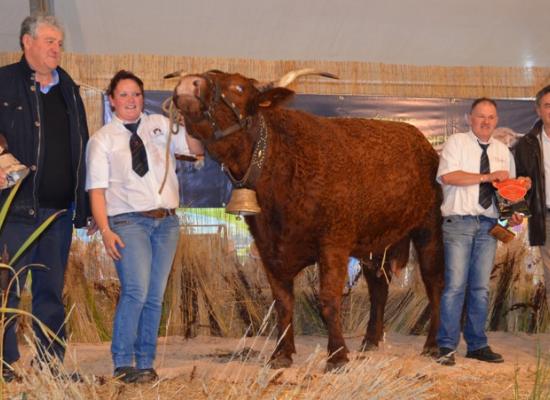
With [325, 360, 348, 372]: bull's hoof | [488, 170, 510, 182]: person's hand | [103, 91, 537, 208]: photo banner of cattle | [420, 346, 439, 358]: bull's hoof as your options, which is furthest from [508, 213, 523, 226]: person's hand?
[103, 91, 537, 208]: photo banner of cattle

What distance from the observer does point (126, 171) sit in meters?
4.97

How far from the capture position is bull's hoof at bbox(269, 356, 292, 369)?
5.64m

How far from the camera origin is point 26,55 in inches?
194

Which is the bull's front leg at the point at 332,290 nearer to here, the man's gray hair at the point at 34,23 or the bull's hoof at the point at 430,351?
the bull's hoof at the point at 430,351

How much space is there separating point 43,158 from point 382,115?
4.67 m

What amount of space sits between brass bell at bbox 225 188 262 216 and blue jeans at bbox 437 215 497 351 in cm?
162

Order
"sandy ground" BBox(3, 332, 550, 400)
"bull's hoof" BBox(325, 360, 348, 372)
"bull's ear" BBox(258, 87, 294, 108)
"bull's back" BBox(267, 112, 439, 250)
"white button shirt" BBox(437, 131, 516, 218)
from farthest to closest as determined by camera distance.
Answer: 1. "white button shirt" BBox(437, 131, 516, 218)
2. "bull's back" BBox(267, 112, 439, 250)
3. "bull's hoof" BBox(325, 360, 348, 372)
4. "bull's ear" BBox(258, 87, 294, 108)
5. "sandy ground" BBox(3, 332, 550, 400)

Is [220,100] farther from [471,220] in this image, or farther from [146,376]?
[471,220]

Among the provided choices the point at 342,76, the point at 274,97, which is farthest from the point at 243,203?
the point at 342,76

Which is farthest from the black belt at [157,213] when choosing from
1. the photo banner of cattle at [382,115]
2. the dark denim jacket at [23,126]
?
the photo banner of cattle at [382,115]

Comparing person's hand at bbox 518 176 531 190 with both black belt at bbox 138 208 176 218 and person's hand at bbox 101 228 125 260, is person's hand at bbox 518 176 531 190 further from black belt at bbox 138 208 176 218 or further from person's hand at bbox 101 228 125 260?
person's hand at bbox 101 228 125 260

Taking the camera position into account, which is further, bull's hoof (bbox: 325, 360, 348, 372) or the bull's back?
the bull's back

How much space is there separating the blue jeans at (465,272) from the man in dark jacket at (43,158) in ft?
8.95

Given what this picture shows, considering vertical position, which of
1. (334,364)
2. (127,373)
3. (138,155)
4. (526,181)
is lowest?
(334,364)
